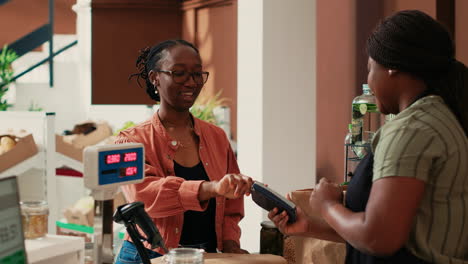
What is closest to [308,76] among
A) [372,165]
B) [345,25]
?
[345,25]

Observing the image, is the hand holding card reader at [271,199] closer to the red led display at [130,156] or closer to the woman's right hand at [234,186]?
the woman's right hand at [234,186]

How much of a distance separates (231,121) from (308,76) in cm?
312

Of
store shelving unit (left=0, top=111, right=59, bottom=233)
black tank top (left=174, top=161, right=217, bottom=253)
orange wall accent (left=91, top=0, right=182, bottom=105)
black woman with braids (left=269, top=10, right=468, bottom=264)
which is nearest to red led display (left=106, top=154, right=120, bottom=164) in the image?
black woman with braids (left=269, top=10, right=468, bottom=264)

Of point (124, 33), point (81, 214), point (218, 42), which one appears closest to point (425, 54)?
point (81, 214)

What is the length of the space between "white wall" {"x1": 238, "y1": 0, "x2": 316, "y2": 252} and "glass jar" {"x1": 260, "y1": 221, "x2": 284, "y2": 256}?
1.58m

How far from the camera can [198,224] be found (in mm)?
2094

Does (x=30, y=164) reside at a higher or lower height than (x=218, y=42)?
lower

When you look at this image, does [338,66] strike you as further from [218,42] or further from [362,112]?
[218,42]

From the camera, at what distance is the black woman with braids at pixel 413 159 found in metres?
1.29

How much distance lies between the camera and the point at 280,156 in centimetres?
399

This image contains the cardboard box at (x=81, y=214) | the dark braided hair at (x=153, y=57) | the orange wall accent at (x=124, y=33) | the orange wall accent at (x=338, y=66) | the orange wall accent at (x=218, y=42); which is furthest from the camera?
the orange wall accent at (x=124, y=33)

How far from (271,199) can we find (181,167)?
45cm

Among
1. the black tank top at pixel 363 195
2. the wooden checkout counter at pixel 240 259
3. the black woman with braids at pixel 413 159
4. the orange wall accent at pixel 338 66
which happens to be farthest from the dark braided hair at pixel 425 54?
the orange wall accent at pixel 338 66

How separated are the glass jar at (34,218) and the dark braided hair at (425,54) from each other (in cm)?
78
